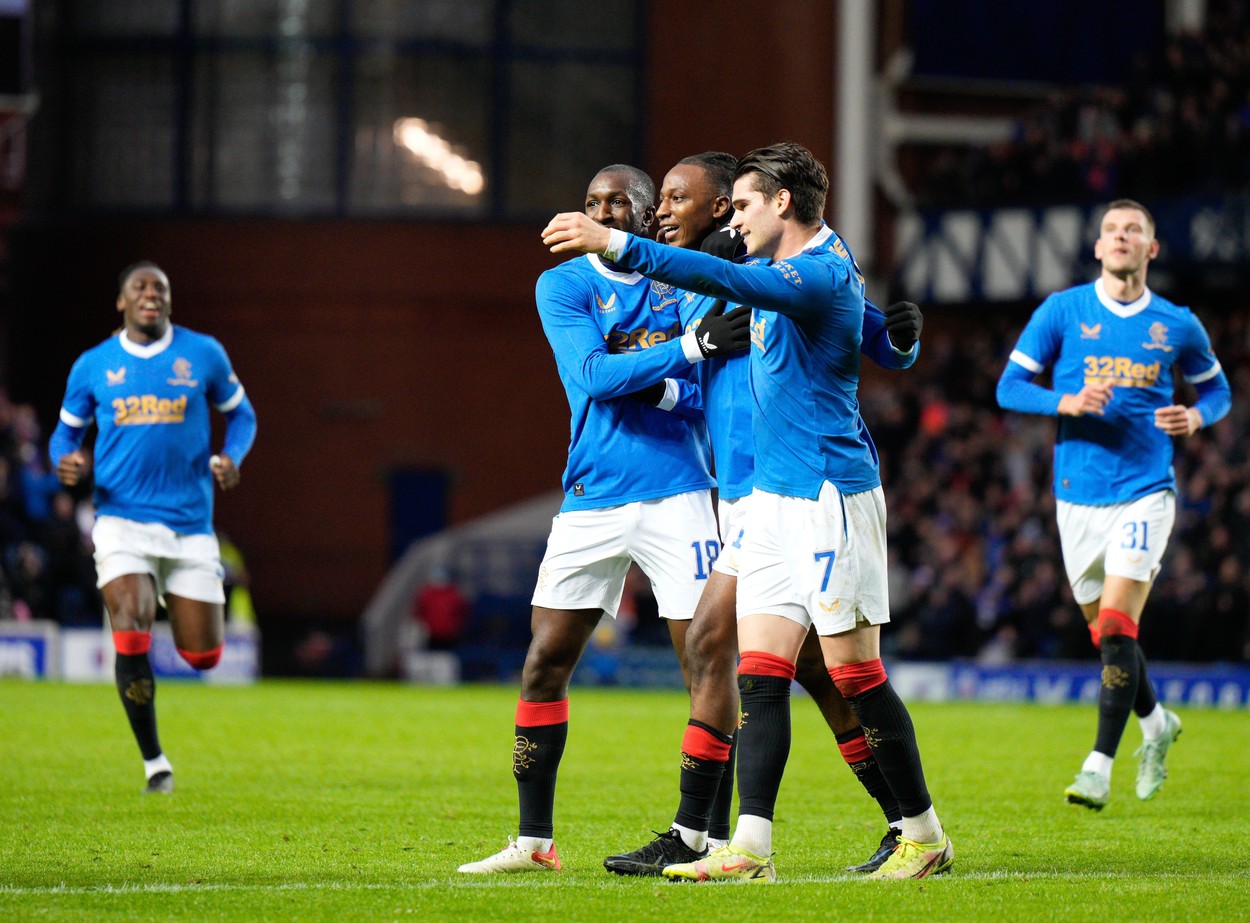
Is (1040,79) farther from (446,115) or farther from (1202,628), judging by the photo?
(1202,628)

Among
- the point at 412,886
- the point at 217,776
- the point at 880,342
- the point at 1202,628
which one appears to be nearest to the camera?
the point at 412,886

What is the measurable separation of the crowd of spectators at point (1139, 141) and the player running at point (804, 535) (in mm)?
18722

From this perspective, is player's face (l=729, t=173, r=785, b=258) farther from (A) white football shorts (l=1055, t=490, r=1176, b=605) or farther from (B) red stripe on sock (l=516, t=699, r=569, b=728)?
(A) white football shorts (l=1055, t=490, r=1176, b=605)

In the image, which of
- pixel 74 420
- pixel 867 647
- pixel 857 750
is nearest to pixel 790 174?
pixel 867 647

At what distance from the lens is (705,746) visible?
6340 millimetres

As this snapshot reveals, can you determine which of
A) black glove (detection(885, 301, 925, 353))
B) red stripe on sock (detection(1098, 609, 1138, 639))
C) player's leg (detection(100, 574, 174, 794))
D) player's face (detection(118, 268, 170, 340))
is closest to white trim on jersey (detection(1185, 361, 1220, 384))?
red stripe on sock (detection(1098, 609, 1138, 639))

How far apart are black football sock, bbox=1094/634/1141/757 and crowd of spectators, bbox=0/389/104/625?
14426 mm

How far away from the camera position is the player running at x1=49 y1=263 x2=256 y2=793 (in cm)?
957

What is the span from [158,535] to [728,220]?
413cm

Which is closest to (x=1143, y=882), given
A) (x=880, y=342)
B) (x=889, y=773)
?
(x=889, y=773)

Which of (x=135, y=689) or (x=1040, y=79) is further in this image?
(x=1040, y=79)

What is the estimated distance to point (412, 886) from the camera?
610 cm

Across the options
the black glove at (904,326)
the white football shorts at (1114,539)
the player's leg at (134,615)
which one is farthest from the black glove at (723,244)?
the player's leg at (134,615)

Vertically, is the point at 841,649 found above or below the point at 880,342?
below
